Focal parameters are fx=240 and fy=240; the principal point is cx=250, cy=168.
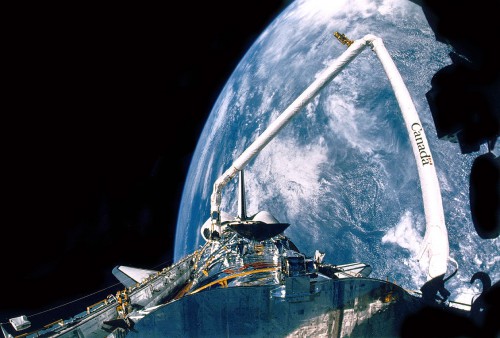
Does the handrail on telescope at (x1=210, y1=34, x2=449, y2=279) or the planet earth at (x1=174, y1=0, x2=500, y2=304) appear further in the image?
the planet earth at (x1=174, y1=0, x2=500, y2=304)

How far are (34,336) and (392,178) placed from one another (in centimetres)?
2740

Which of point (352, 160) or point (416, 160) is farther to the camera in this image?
point (352, 160)

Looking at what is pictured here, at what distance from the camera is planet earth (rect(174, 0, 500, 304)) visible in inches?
877

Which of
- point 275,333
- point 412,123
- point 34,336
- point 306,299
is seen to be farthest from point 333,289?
point 412,123

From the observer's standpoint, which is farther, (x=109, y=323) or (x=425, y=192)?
(x=425, y=192)

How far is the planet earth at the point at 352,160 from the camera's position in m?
22.3

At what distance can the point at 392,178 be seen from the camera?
2438 cm

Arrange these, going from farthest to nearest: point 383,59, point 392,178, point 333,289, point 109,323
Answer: point 392,178 → point 383,59 → point 333,289 → point 109,323

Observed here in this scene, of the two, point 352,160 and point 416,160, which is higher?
point 352,160

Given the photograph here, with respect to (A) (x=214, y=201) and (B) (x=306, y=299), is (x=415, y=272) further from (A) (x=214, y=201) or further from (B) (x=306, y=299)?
(B) (x=306, y=299)

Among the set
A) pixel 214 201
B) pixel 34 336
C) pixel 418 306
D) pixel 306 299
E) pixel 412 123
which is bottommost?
pixel 418 306

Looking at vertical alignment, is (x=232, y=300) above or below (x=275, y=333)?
above

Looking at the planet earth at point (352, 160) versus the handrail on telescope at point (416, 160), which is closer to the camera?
the handrail on telescope at point (416, 160)

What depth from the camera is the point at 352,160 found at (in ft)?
83.8
